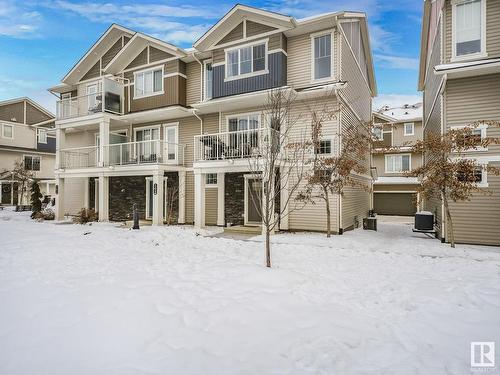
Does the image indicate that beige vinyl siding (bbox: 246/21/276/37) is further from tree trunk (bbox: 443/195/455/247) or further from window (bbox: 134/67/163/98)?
tree trunk (bbox: 443/195/455/247)

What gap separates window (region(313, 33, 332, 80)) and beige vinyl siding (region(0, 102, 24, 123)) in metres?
33.5

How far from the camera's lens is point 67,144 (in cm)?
2106

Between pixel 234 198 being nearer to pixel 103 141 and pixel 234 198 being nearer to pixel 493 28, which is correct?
pixel 103 141

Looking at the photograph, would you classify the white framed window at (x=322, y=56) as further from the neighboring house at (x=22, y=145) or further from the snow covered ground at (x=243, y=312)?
the neighboring house at (x=22, y=145)

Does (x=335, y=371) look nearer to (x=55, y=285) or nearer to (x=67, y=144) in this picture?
(x=55, y=285)

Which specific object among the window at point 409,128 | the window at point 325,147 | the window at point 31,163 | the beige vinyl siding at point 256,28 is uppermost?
the beige vinyl siding at point 256,28

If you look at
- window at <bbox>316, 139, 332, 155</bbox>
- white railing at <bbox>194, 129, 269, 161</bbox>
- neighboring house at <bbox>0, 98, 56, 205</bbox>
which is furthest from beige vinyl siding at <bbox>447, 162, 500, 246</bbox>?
neighboring house at <bbox>0, 98, 56, 205</bbox>

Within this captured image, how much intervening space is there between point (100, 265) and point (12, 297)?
218cm

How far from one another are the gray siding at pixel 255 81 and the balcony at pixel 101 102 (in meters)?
6.71

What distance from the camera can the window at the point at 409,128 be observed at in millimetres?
29062

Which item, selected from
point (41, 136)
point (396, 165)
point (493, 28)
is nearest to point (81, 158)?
point (41, 136)

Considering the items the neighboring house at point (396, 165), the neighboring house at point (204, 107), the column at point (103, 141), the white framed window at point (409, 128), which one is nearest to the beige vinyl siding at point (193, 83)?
the neighboring house at point (204, 107)

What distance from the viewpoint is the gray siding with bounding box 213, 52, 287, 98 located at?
42.9ft

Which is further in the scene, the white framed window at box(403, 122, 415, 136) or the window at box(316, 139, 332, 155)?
the white framed window at box(403, 122, 415, 136)
